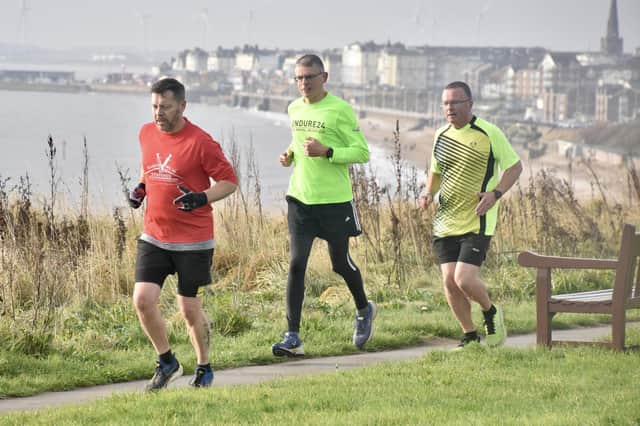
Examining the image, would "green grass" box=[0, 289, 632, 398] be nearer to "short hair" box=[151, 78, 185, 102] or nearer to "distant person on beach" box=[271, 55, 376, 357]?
"distant person on beach" box=[271, 55, 376, 357]

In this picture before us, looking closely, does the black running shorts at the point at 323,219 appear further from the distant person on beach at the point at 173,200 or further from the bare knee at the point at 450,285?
the distant person on beach at the point at 173,200

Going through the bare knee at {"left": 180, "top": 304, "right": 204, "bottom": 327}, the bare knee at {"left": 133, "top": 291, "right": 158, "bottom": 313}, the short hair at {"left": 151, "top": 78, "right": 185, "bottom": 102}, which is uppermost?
the short hair at {"left": 151, "top": 78, "right": 185, "bottom": 102}

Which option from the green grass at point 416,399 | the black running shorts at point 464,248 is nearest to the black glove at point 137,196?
the green grass at point 416,399

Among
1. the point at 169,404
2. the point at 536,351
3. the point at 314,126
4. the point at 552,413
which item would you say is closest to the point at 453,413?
the point at 552,413

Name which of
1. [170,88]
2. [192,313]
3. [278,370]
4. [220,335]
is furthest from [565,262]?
[170,88]

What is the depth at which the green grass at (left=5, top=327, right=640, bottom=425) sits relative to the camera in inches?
234

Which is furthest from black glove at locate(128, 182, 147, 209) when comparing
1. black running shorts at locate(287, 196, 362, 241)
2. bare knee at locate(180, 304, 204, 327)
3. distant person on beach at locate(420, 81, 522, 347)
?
distant person on beach at locate(420, 81, 522, 347)

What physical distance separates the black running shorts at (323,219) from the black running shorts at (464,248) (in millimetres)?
580

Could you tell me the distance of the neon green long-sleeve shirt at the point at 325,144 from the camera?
8.20 m

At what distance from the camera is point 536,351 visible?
809cm

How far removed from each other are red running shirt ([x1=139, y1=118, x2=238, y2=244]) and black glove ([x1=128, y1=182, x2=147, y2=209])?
57 mm

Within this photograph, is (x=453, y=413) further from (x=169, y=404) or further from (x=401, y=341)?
(x=401, y=341)

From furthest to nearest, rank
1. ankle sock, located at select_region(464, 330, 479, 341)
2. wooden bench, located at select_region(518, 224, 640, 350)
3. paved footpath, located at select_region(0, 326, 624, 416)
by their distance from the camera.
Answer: ankle sock, located at select_region(464, 330, 479, 341) → wooden bench, located at select_region(518, 224, 640, 350) → paved footpath, located at select_region(0, 326, 624, 416)

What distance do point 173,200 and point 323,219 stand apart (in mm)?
1859
